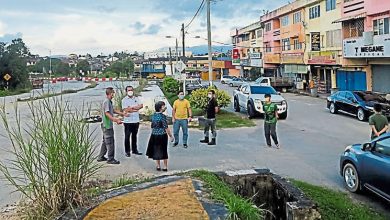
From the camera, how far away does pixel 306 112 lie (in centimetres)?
2509

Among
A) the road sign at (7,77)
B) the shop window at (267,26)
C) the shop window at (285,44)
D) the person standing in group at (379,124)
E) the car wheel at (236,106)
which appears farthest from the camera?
the road sign at (7,77)

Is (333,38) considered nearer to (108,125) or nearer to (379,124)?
(379,124)

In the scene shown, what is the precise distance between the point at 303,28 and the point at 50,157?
4073 cm

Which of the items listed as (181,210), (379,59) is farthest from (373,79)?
(181,210)

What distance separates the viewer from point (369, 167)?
7.94 m

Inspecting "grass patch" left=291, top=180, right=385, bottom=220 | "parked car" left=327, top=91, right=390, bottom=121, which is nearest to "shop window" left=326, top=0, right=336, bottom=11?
"parked car" left=327, top=91, right=390, bottom=121

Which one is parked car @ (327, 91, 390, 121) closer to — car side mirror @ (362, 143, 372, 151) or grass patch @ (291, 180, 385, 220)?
car side mirror @ (362, 143, 372, 151)

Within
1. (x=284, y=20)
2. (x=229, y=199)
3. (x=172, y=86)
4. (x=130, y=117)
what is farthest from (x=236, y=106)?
(x=284, y=20)

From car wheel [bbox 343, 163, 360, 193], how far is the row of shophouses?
20.3 meters

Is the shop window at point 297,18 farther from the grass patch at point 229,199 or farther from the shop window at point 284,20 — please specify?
the grass patch at point 229,199

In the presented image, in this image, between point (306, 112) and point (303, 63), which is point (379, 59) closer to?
point (306, 112)

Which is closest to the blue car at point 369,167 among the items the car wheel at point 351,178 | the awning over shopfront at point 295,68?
the car wheel at point 351,178

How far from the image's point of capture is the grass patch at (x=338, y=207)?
24.0 feet

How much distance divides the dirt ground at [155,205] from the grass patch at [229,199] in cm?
33
